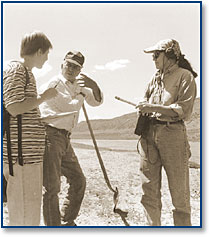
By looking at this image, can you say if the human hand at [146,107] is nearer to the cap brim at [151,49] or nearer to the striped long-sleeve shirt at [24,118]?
the cap brim at [151,49]

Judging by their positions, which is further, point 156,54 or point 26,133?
point 156,54

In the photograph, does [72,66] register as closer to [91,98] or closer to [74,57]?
[74,57]

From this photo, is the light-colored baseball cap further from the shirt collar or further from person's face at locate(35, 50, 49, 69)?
person's face at locate(35, 50, 49, 69)

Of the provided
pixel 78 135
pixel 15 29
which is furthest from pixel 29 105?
pixel 15 29

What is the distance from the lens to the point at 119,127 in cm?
191

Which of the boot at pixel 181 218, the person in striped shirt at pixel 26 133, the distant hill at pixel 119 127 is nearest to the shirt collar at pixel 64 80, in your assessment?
the distant hill at pixel 119 127

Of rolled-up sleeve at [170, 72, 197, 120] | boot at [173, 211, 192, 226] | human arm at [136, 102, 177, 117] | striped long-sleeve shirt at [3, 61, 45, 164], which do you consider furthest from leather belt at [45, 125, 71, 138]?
boot at [173, 211, 192, 226]

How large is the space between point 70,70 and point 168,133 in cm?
59

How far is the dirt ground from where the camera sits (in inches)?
69.8

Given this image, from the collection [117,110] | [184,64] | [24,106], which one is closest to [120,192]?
[117,110]

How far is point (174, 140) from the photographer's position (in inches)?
64.6

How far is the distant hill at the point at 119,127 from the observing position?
176 centimetres

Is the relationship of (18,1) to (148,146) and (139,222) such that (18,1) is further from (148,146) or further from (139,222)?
(139,222)

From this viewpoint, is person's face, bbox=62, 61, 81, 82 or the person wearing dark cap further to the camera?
person's face, bbox=62, 61, 81, 82
